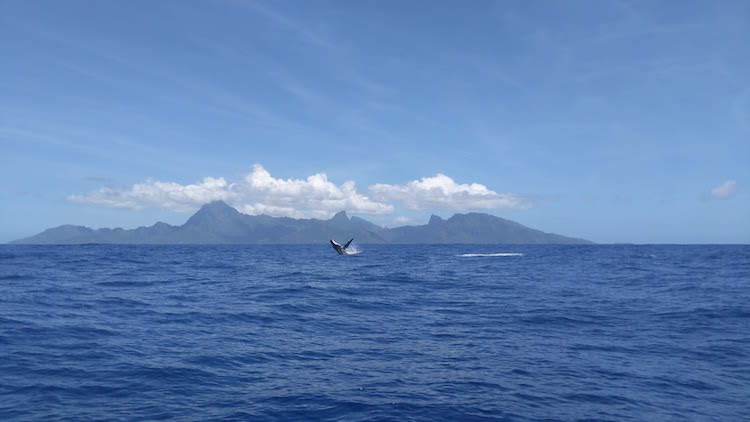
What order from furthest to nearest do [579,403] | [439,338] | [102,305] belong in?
[102,305], [439,338], [579,403]

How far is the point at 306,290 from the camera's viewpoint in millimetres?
37906

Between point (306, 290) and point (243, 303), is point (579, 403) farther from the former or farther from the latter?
point (306, 290)

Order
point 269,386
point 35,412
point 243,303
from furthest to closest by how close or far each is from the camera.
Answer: point 243,303 < point 269,386 < point 35,412

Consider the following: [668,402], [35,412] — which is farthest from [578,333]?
[35,412]

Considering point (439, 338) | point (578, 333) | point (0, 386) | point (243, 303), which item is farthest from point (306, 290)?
point (0, 386)

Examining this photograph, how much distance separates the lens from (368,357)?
17.6m

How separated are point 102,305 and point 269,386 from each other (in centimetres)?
1869

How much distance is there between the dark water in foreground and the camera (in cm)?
1250

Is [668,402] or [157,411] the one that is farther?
[668,402]

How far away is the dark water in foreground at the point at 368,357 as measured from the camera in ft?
41.0

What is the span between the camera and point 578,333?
2200cm

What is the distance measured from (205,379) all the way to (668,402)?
13753 millimetres

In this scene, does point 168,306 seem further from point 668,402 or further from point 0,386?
point 668,402

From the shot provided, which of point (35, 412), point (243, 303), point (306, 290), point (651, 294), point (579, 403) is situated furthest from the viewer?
point (306, 290)
